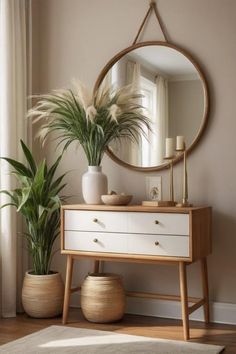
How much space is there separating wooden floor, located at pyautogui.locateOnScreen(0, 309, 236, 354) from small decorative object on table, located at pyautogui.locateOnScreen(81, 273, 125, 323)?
55 mm

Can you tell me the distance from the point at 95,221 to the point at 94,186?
29cm

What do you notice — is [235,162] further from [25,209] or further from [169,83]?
[25,209]

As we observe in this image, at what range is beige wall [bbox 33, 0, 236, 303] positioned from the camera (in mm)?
3830

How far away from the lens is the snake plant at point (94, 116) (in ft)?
12.5

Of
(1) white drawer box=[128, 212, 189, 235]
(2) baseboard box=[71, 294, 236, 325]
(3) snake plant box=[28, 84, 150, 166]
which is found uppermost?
(3) snake plant box=[28, 84, 150, 166]

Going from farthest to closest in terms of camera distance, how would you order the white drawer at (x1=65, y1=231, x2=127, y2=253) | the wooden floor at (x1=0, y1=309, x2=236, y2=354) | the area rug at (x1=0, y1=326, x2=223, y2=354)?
the white drawer at (x1=65, y1=231, x2=127, y2=253)
the wooden floor at (x1=0, y1=309, x2=236, y2=354)
the area rug at (x1=0, y1=326, x2=223, y2=354)

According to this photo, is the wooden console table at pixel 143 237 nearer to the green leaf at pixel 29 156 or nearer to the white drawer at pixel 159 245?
the white drawer at pixel 159 245

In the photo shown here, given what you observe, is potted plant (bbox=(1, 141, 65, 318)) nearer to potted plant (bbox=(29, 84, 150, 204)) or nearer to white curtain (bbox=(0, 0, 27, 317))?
white curtain (bbox=(0, 0, 27, 317))

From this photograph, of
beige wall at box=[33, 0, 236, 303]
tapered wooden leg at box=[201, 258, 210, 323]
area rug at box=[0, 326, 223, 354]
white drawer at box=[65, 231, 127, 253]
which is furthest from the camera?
beige wall at box=[33, 0, 236, 303]

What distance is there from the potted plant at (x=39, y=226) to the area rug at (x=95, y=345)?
479 mm

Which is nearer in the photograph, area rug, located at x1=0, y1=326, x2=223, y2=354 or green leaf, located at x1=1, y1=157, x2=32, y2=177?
area rug, located at x1=0, y1=326, x2=223, y2=354

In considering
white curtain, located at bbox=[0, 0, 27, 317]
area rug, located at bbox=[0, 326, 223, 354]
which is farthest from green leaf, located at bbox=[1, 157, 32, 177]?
area rug, located at bbox=[0, 326, 223, 354]

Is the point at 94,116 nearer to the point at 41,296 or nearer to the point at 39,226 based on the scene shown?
the point at 39,226

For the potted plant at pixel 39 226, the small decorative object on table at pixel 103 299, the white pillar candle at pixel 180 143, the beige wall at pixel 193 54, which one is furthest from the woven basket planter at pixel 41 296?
the white pillar candle at pixel 180 143
